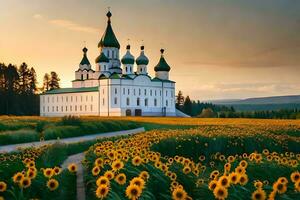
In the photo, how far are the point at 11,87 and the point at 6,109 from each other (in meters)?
6.60

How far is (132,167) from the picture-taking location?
23.7ft

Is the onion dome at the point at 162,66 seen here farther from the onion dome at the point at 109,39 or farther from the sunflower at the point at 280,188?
the sunflower at the point at 280,188

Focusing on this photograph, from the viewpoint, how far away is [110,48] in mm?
87312

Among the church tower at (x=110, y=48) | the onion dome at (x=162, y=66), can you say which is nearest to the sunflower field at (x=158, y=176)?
the church tower at (x=110, y=48)

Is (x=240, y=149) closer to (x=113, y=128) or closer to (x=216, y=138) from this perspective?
(x=216, y=138)

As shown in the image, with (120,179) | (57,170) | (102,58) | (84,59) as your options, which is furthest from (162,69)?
(120,179)

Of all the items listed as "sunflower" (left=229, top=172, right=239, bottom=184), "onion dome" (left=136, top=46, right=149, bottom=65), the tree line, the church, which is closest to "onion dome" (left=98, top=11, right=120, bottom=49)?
the church

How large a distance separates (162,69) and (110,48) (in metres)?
11.2

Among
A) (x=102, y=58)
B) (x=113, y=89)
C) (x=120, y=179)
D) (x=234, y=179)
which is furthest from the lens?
(x=102, y=58)

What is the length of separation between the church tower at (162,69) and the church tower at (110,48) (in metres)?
7.93

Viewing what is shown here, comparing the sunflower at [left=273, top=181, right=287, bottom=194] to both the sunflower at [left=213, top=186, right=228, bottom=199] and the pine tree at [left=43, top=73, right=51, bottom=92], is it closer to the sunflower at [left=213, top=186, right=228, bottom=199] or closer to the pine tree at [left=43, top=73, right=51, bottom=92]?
the sunflower at [left=213, top=186, right=228, bottom=199]

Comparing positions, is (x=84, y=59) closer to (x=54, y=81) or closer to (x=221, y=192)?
(x=54, y=81)

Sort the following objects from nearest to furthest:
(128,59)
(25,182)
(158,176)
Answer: (25,182) < (158,176) < (128,59)

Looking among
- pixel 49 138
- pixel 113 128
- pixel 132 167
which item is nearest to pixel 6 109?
pixel 113 128
